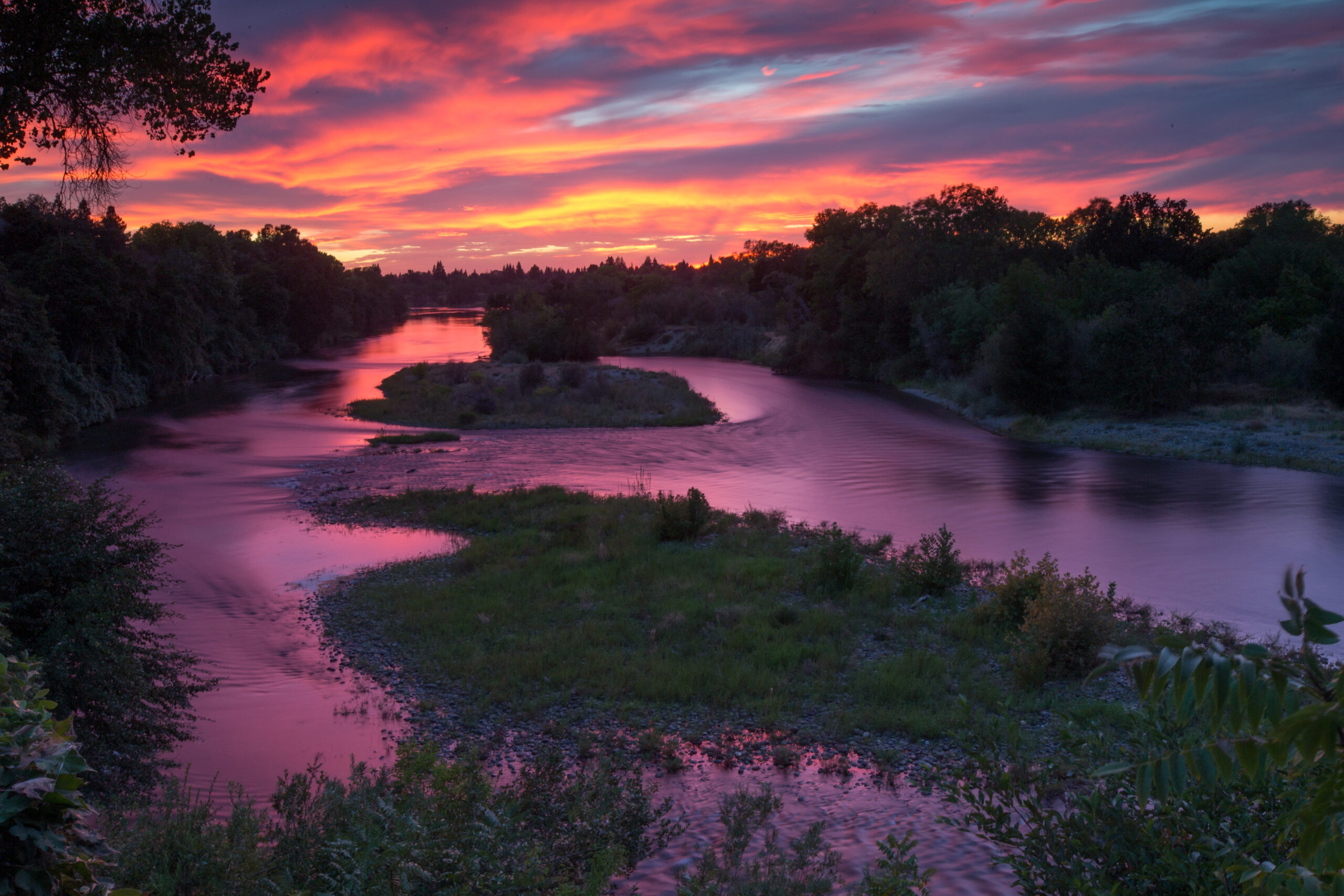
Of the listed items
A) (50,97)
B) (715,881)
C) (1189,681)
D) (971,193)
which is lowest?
(715,881)

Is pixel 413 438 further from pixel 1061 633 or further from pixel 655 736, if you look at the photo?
pixel 1061 633

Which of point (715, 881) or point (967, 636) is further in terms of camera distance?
point (967, 636)

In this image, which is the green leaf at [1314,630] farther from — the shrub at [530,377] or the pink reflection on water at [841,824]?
the shrub at [530,377]

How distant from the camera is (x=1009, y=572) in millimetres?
12453

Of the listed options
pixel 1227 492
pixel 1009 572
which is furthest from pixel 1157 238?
pixel 1009 572

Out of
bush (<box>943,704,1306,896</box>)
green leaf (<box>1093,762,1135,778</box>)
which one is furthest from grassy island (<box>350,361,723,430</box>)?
green leaf (<box>1093,762,1135,778</box>)

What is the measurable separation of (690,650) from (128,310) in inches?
1522

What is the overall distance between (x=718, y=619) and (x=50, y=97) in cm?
1021

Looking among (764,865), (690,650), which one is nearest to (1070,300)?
(690,650)

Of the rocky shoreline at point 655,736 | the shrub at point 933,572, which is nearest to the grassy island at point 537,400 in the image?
the shrub at point 933,572

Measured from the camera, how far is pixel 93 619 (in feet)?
22.9

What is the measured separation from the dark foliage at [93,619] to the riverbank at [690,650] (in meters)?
2.55

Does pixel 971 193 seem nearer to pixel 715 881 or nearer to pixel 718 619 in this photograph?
pixel 718 619

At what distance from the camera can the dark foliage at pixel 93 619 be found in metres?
6.66
